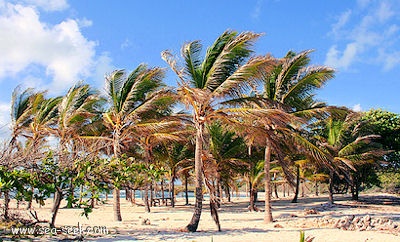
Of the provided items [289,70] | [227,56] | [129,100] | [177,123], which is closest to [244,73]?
[227,56]

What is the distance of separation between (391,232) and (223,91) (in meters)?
6.74

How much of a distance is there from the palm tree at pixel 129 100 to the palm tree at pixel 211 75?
260 centimetres

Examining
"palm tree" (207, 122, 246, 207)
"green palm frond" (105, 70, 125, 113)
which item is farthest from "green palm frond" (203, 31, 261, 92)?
"palm tree" (207, 122, 246, 207)

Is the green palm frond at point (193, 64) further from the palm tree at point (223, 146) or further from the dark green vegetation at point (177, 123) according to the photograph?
the palm tree at point (223, 146)

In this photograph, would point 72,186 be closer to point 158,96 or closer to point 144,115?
point 158,96

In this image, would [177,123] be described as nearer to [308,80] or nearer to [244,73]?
[244,73]

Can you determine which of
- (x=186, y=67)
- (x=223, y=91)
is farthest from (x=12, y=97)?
(x=223, y=91)

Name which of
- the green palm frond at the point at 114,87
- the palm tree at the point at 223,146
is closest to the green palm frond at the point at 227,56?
the green palm frond at the point at 114,87

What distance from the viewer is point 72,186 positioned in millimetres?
8281

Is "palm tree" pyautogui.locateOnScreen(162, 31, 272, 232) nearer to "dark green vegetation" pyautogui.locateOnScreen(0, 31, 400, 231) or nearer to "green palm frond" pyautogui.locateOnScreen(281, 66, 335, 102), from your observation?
"dark green vegetation" pyautogui.locateOnScreen(0, 31, 400, 231)

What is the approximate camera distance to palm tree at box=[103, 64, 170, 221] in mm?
13758

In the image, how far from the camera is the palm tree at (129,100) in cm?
1376

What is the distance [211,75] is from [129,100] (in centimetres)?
446

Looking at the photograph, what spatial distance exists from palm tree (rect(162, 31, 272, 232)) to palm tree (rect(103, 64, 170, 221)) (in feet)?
8.51
